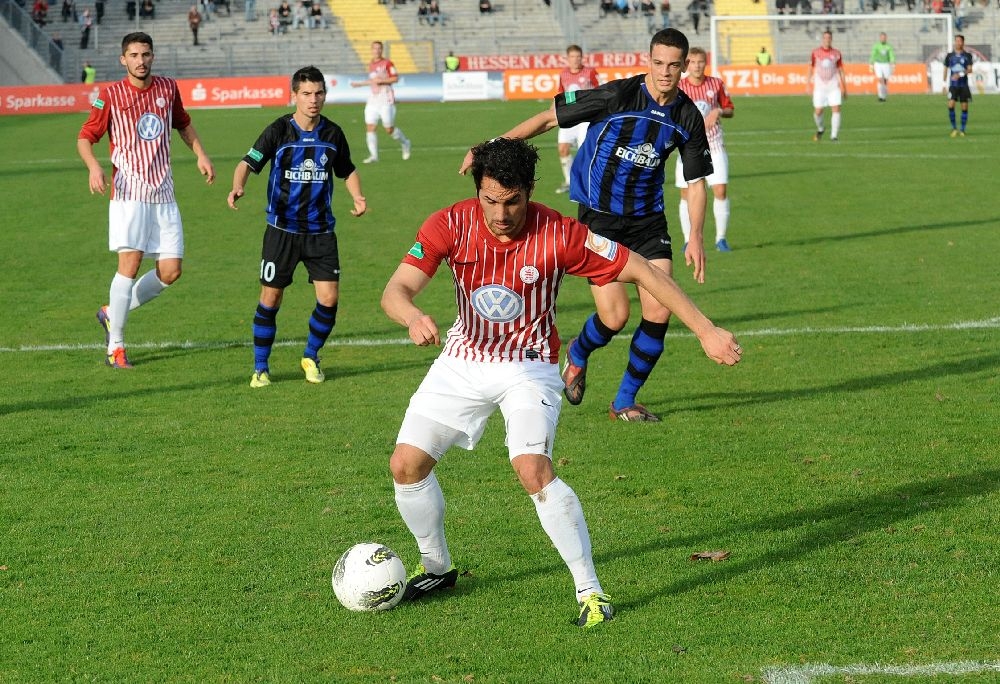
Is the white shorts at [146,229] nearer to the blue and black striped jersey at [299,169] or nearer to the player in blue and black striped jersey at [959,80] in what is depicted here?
the blue and black striped jersey at [299,169]

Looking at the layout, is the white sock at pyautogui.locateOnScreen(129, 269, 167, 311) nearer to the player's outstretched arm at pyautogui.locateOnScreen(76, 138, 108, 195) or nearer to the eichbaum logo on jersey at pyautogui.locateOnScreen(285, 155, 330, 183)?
the player's outstretched arm at pyautogui.locateOnScreen(76, 138, 108, 195)

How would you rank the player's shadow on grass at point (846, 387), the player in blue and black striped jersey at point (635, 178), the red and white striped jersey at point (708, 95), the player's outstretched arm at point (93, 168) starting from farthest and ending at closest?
the red and white striped jersey at point (708, 95), the player's outstretched arm at point (93, 168), the player's shadow on grass at point (846, 387), the player in blue and black striped jersey at point (635, 178)

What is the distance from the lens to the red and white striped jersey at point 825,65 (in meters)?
29.7

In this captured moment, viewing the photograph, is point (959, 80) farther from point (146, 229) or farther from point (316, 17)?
point (316, 17)

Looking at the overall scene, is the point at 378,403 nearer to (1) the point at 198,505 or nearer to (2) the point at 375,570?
(1) the point at 198,505

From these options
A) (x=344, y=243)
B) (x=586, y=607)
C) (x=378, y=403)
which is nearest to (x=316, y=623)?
(x=586, y=607)

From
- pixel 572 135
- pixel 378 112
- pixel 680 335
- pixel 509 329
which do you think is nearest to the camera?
pixel 509 329

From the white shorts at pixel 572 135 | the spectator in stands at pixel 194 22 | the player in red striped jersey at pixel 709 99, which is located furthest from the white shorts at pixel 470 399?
the spectator in stands at pixel 194 22

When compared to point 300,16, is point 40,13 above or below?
above

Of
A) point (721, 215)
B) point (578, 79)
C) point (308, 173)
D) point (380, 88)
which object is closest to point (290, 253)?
point (308, 173)

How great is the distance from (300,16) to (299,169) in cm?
4980

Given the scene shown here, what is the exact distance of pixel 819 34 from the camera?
55.2 metres

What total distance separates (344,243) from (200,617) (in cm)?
1272

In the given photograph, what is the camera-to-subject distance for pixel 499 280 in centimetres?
548
